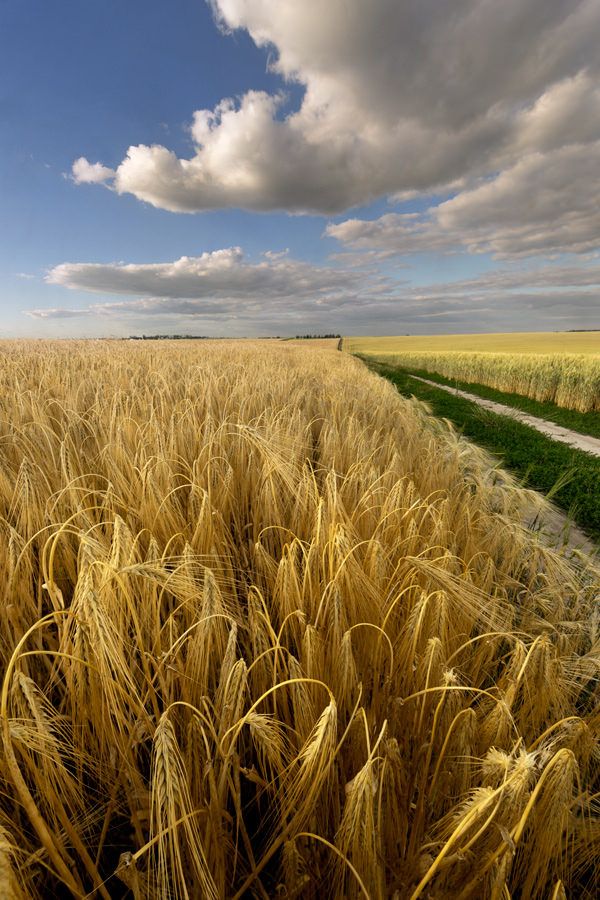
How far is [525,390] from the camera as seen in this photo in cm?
1744

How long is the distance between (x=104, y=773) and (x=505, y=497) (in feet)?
7.78

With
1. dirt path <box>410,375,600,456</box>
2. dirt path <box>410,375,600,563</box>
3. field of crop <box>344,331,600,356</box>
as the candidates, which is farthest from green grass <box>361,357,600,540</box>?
field of crop <box>344,331,600,356</box>

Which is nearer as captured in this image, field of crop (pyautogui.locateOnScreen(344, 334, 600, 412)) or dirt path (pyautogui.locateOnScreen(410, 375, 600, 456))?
dirt path (pyautogui.locateOnScreen(410, 375, 600, 456))

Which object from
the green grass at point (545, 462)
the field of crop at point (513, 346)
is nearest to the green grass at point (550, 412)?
the green grass at point (545, 462)

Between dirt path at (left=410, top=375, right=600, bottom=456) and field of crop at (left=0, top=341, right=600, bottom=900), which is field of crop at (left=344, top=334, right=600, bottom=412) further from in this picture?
field of crop at (left=0, top=341, right=600, bottom=900)

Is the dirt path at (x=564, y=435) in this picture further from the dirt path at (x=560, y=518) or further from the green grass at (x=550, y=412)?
the green grass at (x=550, y=412)

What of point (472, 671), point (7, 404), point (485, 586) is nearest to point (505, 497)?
point (485, 586)

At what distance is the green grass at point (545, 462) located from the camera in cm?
510

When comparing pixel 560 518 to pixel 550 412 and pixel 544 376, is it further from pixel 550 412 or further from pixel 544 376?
pixel 544 376

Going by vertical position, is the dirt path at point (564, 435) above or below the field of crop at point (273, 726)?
below

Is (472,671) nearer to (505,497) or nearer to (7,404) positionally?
(505,497)

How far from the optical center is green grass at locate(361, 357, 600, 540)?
510cm

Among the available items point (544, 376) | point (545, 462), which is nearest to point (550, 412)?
point (544, 376)

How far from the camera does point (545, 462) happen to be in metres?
7.14
